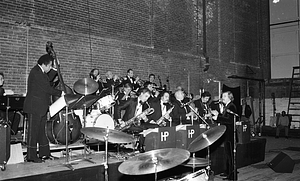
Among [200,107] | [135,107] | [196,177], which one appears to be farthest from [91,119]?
[196,177]

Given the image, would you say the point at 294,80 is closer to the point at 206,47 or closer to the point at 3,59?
the point at 206,47

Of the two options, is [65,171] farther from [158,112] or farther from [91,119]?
[158,112]

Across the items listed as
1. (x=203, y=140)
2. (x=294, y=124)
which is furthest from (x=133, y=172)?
(x=294, y=124)

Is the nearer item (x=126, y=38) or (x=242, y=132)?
(x=242, y=132)

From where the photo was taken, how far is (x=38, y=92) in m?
5.39

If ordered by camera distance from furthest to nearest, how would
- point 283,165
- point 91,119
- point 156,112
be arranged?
point 283,165, point 156,112, point 91,119

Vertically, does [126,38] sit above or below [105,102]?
Result: above

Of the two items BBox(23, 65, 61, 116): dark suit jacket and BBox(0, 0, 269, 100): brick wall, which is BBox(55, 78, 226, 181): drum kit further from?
BBox(0, 0, 269, 100): brick wall

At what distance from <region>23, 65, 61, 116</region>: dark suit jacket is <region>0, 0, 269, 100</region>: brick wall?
12.3 ft

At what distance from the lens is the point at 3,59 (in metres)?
8.60

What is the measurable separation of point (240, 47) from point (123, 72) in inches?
341

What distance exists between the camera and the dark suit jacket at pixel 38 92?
5344mm

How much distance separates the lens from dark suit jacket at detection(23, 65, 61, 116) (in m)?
5.34

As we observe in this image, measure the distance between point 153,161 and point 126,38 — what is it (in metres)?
8.90
